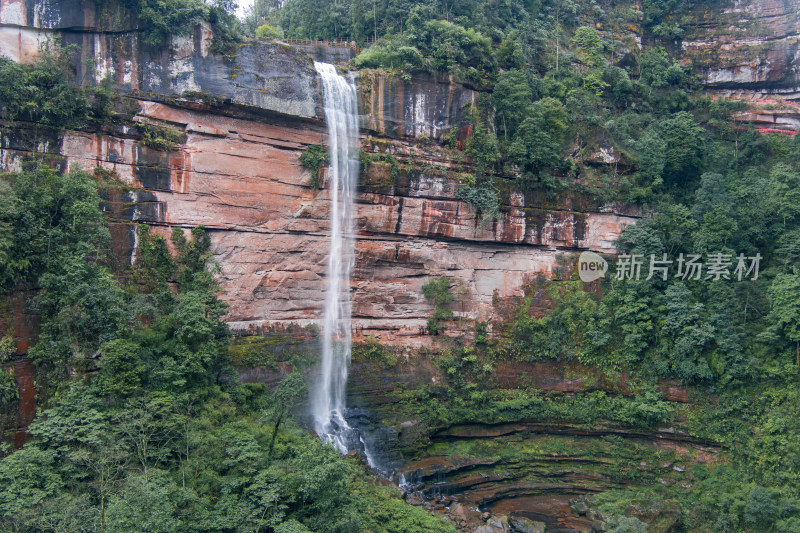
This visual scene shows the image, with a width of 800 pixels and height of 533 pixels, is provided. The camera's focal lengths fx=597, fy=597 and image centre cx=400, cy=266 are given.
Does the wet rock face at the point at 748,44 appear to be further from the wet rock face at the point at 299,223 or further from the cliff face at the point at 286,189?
the wet rock face at the point at 299,223

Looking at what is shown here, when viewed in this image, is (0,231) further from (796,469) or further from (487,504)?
(796,469)

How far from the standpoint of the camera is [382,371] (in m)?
18.0

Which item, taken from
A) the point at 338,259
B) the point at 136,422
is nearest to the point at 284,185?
the point at 338,259

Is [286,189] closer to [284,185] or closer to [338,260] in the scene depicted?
[284,185]

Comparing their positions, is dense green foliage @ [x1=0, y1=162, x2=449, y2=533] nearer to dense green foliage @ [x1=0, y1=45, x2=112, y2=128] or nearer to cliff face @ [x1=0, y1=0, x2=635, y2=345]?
dense green foliage @ [x1=0, y1=45, x2=112, y2=128]

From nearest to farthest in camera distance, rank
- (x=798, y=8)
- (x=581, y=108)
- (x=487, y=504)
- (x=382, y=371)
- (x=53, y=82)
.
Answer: (x=53, y=82) < (x=487, y=504) < (x=382, y=371) < (x=581, y=108) < (x=798, y=8)

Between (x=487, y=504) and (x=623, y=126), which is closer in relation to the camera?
(x=487, y=504)

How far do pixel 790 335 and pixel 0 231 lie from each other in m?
18.5

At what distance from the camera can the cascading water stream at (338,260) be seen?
1691 cm

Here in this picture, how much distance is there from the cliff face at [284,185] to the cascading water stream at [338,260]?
1.07 ft

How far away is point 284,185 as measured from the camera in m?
16.7

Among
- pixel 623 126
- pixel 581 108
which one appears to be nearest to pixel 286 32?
pixel 581 108

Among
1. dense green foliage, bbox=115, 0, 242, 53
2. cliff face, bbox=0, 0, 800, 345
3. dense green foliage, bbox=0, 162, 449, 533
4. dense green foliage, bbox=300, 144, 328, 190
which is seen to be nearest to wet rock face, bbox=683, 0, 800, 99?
cliff face, bbox=0, 0, 800, 345

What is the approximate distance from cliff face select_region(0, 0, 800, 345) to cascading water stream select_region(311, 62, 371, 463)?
326mm
